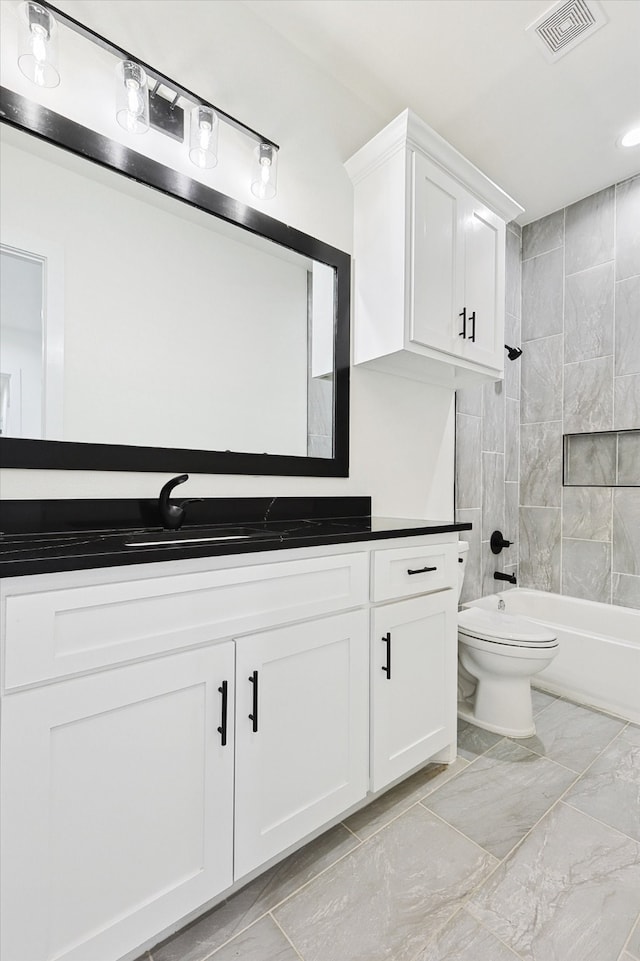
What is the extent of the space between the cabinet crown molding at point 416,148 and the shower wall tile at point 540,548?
1788 mm

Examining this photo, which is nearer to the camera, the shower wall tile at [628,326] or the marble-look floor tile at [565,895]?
the marble-look floor tile at [565,895]

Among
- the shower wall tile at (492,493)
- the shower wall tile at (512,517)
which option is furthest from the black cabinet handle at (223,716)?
the shower wall tile at (512,517)

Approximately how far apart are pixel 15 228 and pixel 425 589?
1.57 meters

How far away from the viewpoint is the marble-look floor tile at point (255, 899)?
106 cm

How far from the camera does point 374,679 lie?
140 cm

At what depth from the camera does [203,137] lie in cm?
144

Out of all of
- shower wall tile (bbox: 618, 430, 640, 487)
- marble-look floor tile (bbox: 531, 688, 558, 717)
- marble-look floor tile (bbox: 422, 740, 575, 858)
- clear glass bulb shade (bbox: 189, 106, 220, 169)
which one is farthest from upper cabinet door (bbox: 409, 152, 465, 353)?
marble-look floor tile (bbox: 531, 688, 558, 717)

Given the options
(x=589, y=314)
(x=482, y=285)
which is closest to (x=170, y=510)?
(x=482, y=285)

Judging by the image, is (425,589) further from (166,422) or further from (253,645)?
(166,422)

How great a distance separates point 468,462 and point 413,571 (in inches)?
48.9

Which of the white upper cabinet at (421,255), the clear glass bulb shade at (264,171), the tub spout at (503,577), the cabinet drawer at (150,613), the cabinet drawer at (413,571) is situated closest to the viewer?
the cabinet drawer at (150,613)

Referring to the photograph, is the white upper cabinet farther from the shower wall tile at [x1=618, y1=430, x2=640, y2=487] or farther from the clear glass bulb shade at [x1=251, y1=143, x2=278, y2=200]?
the shower wall tile at [x1=618, y1=430, x2=640, y2=487]

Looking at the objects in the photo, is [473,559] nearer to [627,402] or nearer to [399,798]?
[627,402]

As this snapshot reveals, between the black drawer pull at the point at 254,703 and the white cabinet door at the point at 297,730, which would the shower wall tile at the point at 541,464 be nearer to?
the white cabinet door at the point at 297,730
